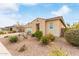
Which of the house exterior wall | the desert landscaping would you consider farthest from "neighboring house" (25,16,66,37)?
the desert landscaping

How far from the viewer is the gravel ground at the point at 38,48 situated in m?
1.98

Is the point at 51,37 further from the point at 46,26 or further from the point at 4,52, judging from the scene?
the point at 4,52

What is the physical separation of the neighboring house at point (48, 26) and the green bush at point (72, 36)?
0.30 feet

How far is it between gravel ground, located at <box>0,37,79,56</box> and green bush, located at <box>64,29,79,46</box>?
50 mm

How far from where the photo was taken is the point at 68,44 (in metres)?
2.00

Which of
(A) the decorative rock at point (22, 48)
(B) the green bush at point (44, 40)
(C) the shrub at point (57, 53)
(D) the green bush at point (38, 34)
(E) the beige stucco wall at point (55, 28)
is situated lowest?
(C) the shrub at point (57, 53)

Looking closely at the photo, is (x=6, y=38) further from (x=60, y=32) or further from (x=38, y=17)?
(x=60, y=32)

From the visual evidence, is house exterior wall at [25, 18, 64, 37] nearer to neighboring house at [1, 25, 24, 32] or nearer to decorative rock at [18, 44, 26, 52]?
neighboring house at [1, 25, 24, 32]

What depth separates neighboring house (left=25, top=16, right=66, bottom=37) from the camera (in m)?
2.01

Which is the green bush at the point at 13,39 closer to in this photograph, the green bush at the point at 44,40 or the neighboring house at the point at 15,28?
the neighboring house at the point at 15,28

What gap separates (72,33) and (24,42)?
0.59m

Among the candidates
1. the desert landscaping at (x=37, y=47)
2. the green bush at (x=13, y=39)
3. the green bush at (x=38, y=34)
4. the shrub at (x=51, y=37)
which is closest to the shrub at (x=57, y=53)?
the desert landscaping at (x=37, y=47)

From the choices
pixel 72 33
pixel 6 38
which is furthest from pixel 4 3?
pixel 72 33

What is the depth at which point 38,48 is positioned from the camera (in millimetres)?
1996
